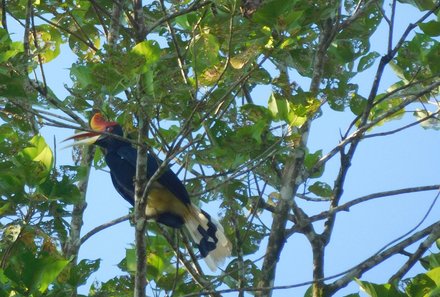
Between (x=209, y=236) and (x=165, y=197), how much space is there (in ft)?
1.21

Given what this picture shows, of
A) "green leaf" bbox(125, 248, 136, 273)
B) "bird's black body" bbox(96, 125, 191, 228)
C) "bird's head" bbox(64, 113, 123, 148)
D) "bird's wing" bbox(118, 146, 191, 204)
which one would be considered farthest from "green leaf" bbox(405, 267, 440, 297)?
"bird's black body" bbox(96, 125, 191, 228)

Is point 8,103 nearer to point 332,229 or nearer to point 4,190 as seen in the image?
point 4,190

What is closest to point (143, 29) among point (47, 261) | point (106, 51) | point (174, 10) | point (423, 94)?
point (106, 51)

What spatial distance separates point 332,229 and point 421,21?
1180 mm

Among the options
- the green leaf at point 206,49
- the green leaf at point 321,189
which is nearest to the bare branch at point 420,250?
the green leaf at point 321,189

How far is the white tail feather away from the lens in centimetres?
504

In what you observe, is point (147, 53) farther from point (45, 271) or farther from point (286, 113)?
point (45, 271)

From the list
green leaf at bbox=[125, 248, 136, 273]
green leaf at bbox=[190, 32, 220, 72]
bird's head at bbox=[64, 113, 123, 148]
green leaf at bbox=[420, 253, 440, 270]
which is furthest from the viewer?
bird's head at bbox=[64, 113, 123, 148]

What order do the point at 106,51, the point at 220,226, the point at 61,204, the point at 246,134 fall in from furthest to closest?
the point at 220,226
the point at 61,204
the point at 246,134
the point at 106,51

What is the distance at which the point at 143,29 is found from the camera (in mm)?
4211

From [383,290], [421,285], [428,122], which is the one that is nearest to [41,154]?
[383,290]

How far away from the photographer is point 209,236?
520 centimetres

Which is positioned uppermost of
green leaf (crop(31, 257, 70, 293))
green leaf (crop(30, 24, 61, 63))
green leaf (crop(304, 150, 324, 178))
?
green leaf (crop(30, 24, 61, 63))

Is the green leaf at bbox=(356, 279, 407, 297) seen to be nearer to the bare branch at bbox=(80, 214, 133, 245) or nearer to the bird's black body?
the bare branch at bbox=(80, 214, 133, 245)
